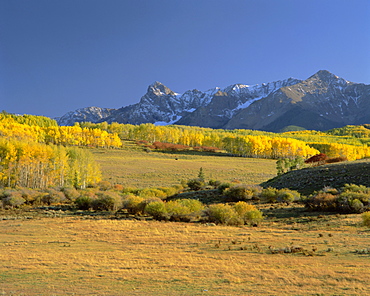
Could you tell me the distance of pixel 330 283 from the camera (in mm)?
11016

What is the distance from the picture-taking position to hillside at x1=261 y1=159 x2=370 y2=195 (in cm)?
4291

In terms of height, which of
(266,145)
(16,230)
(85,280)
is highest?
(266,145)

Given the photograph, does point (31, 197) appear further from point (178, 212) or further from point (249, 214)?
point (249, 214)

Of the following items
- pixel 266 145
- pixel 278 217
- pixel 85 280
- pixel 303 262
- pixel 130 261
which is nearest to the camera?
pixel 85 280

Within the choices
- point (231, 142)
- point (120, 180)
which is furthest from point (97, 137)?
point (120, 180)

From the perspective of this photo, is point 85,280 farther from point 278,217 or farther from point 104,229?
point 278,217

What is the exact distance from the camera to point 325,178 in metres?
46.2

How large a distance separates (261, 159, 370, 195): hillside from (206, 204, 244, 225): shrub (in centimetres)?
1904

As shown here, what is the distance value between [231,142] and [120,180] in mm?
93749

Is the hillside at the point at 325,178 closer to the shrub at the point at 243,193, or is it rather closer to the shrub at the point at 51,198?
the shrub at the point at 243,193

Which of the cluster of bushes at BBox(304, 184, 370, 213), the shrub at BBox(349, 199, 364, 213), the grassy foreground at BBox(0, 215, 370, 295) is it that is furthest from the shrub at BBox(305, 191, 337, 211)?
the grassy foreground at BBox(0, 215, 370, 295)

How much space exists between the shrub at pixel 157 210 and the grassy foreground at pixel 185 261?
5.56 m

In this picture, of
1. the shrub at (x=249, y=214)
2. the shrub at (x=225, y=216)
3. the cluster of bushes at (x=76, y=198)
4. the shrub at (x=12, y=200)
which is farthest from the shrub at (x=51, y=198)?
the shrub at (x=249, y=214)

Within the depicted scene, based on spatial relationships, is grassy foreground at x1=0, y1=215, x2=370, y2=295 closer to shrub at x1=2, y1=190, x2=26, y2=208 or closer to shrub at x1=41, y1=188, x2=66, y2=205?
shrub at x1=2, y1=190, x2=26, y2=208
